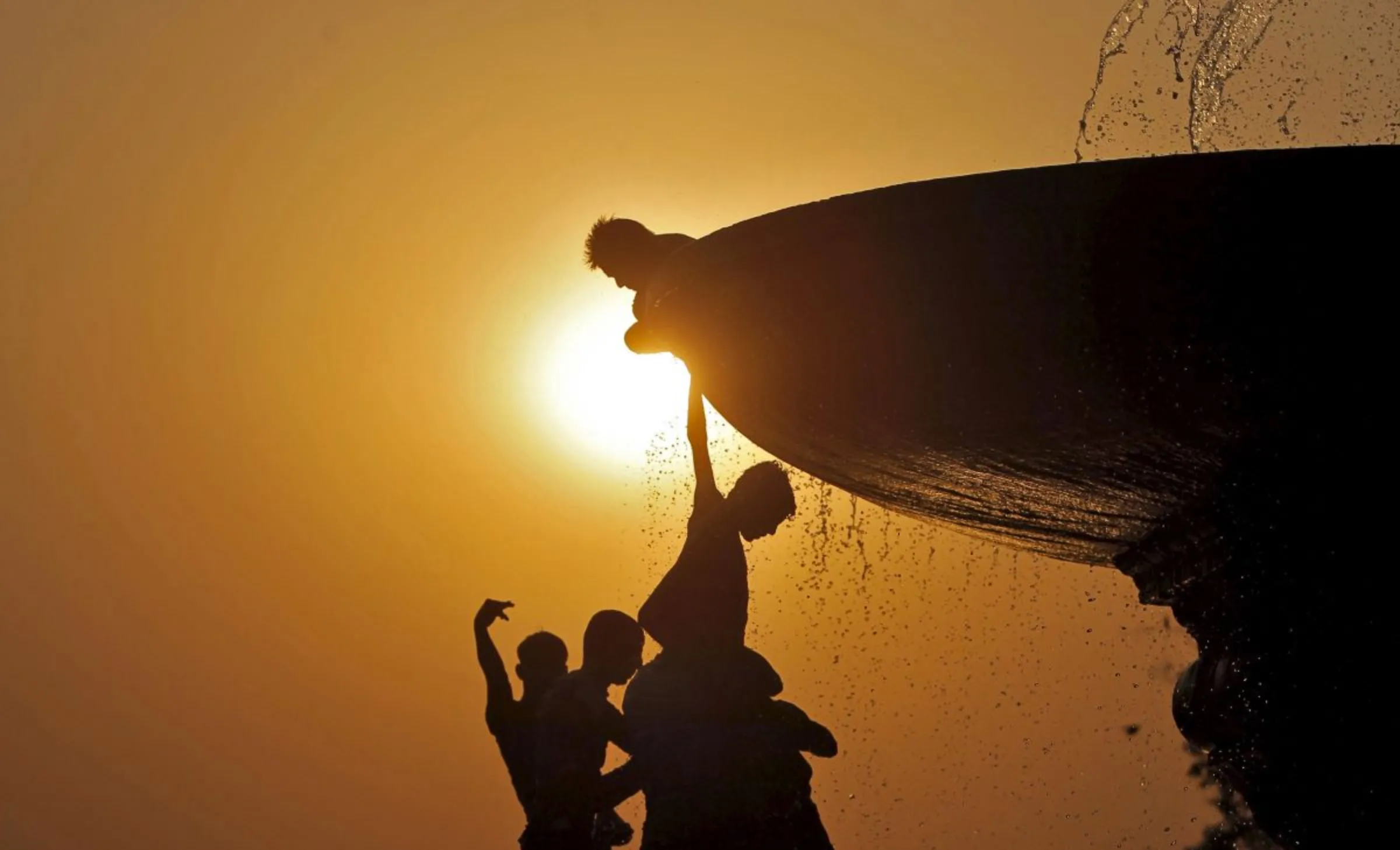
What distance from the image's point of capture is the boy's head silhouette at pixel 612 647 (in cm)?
667

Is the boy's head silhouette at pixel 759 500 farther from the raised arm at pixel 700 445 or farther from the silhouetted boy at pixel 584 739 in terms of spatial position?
the silhouetted boy at pixel 584 739

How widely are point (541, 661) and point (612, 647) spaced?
0.59 metres

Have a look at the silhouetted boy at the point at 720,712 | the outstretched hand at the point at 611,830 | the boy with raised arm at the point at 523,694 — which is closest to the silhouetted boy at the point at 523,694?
the boy with raised arm at the point at 523,694

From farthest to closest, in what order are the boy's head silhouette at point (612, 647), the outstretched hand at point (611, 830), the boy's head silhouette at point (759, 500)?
the outstretched hand at point (611, 830)
the boy's head silhouette at point (612, 647)
the boy's head silhouette at point (759, 500)

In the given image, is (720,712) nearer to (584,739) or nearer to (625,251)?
(584,739)

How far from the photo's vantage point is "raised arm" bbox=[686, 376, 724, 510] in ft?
21.1

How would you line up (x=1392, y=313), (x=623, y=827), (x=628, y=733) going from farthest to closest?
1. (x=623, y=827)
2. (x=628, y=733)
3. (x=1392, y=313)

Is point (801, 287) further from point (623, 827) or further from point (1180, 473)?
point (623, 827)

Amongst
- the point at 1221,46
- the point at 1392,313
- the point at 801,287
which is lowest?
the point at 1392,313

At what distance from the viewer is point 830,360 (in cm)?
519

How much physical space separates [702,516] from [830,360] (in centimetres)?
134

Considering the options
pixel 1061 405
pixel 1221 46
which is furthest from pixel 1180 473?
pixel 1221 46

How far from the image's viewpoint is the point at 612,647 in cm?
669

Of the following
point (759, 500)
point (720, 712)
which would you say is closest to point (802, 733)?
point (720, 712)
